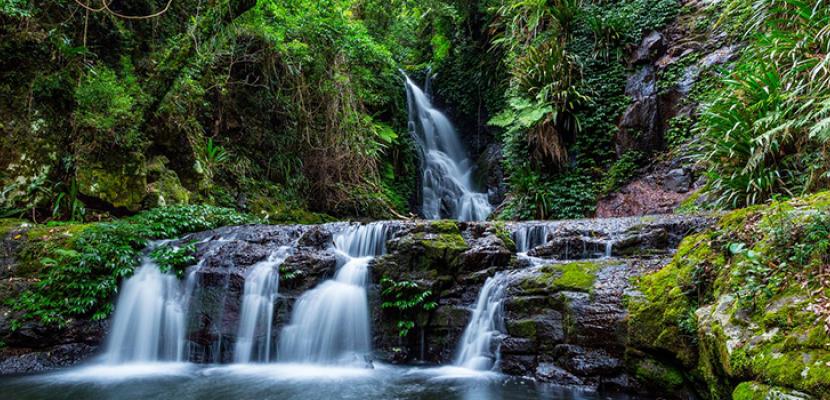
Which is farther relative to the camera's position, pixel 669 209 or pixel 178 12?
pixel 178 12

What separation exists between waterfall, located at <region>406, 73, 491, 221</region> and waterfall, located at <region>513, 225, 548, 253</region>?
6.03 metres

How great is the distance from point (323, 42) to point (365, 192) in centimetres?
381

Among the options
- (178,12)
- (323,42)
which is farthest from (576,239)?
(178,12)

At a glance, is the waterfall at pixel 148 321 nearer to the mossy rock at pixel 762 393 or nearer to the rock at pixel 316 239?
the rock at pixel 316 239

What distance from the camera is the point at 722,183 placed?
19.7ft

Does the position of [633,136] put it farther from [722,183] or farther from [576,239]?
[576,239]

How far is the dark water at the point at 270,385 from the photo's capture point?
161 inches

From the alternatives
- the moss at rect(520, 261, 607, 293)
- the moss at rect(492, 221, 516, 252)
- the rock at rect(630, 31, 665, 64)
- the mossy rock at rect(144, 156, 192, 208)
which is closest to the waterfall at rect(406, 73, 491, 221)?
the rock at rect(630, 31, 665, 64)

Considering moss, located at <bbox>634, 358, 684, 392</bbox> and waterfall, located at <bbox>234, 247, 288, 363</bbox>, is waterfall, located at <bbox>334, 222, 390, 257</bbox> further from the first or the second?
moss, located at <bbox>634, 358, 684, 392</bbox>

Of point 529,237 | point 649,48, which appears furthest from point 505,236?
point 649,48

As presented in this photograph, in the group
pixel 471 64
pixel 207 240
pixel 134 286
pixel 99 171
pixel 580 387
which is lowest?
pixel 580 387

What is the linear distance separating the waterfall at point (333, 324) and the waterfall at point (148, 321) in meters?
1.44

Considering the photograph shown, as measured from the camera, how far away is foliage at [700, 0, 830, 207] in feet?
16.0

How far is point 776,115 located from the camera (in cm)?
517
